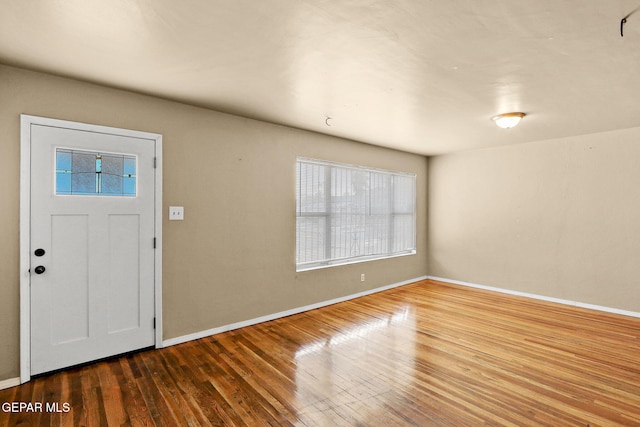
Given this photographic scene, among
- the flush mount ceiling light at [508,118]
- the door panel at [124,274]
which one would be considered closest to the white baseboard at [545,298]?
the flush mount ceiling light at [508,118]

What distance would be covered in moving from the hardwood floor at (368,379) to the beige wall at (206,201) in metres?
0.42

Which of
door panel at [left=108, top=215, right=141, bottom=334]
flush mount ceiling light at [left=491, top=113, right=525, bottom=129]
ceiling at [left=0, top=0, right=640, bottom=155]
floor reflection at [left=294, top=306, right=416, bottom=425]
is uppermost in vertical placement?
ceiling at [left=0, top=0, right=640, bottom=155]

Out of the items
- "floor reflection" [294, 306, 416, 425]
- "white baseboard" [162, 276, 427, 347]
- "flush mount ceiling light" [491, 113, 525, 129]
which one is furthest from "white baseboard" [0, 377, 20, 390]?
"flush mount ceiling light" [491, 113, 525, 129]

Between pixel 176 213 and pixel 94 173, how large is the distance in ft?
2.57

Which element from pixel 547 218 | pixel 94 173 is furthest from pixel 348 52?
pixel 547 218

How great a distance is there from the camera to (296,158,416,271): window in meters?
4.48

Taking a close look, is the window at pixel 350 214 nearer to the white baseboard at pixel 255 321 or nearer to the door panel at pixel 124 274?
the white baseboard at pixel 255 321

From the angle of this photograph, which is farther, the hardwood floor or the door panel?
the door panel

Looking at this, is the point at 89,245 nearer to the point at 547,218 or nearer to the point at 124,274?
the point at 124,274

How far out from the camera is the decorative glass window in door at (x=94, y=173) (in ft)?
8.95

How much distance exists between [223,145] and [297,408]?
8.96 feet

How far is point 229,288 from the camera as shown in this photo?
371cm

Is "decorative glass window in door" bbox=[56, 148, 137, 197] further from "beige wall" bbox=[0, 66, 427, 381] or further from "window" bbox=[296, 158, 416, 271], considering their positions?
"window" bbox=[296, 158, 416, 271]

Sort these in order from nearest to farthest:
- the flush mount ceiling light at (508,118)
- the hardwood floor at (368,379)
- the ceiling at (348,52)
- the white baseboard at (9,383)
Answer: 1. the ceiling at (348,52)
2. the hardwood floor at (368,379)
3. the white baseboard at (9,383)
4. the flush mount ceiling light at (508,118)
